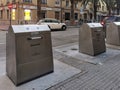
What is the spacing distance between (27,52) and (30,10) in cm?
3022

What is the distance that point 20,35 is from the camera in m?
4.53

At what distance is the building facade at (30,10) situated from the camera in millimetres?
33000

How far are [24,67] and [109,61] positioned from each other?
11.6 ft

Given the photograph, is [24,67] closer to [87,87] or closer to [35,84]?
[35,84]

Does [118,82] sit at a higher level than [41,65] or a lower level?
lower

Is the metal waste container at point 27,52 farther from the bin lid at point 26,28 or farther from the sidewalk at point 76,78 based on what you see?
the sidewalk at point 76,78

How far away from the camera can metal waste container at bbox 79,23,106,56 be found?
24.8ft

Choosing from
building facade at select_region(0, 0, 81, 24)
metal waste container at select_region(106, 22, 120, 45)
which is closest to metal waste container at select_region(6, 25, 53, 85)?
metal waste container at select_region(106, 22, 120, 45)

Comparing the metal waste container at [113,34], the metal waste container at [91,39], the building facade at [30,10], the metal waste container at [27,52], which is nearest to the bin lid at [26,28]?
the metal waste container at [27,52]

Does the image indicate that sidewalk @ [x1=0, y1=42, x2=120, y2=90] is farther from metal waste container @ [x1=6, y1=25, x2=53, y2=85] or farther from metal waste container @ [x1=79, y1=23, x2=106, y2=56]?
metal waste container @ [x1=79, y1=23, x2=106, y2=56]

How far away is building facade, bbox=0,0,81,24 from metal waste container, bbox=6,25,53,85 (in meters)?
25.6

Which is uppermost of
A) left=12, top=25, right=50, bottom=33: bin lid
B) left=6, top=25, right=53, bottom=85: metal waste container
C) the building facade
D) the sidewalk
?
the building facade

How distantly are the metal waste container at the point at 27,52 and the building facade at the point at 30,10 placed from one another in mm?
25561

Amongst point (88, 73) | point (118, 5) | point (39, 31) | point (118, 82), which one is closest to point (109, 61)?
point (88, 73)
